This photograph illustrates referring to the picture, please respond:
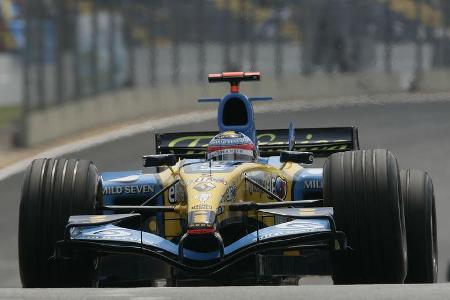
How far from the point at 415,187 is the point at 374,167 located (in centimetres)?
229

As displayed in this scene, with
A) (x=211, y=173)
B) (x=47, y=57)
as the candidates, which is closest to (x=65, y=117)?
(x=47, y=57)

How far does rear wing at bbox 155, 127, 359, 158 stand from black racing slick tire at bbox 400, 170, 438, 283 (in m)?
1.13

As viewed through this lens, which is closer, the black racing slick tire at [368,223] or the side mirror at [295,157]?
the black racing slick tire at [368,223]

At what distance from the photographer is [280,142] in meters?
15.0

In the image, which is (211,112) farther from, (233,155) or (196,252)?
(196,252)

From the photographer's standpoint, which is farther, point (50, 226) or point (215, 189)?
point (215, 189)

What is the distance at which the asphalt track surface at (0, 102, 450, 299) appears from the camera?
21.6m

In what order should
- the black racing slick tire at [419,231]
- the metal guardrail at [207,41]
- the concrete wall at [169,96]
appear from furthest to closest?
1. the metal guardrail at [207,41]
2. the concrete wall at [169,96]
3. the black racing slick tire at [419,231]

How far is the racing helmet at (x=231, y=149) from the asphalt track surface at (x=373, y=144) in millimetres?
6997

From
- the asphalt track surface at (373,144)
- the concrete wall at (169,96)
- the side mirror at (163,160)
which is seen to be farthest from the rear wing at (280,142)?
the concrete wall at (169,96)

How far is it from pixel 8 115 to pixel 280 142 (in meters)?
22.5

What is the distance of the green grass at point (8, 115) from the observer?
34.0 m

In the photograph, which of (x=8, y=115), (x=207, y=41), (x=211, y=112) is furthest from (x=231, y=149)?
(x=8, y=115)

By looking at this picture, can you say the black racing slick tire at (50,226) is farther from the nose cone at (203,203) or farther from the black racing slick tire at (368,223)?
the black racing slick tire at (368,223)
